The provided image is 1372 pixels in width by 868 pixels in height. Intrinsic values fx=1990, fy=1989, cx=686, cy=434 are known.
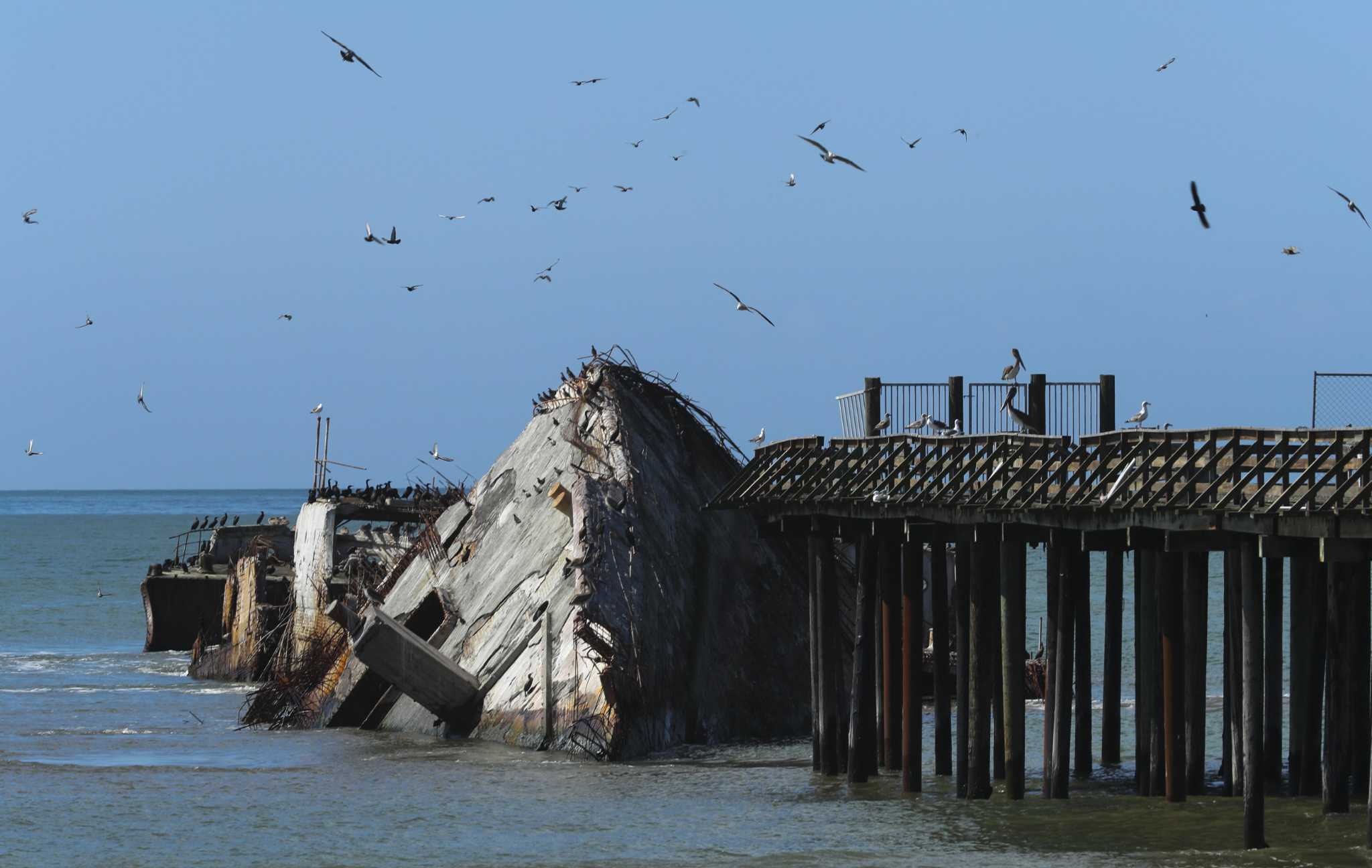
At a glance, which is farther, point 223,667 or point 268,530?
point 268,530

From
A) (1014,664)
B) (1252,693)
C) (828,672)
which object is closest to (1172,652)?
(1014,664)

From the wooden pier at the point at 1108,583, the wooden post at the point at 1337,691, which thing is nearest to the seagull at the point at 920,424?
the wooden pier at the point at 1108,583

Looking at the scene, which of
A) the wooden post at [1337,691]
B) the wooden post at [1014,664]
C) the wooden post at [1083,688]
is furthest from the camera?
the wooden post at [1083,688]

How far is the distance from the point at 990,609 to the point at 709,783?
6332mm

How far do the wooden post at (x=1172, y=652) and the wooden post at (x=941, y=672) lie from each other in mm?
4570

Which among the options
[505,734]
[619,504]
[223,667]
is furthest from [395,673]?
[223,667]

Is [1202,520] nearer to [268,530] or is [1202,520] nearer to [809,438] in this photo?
[809,438]

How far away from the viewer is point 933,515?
92.3 feet

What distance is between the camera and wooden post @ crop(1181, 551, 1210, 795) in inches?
1008

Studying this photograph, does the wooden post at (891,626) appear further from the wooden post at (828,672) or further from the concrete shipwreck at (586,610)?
the concrete shipwreck at (586,610)

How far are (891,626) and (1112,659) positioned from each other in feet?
16.5

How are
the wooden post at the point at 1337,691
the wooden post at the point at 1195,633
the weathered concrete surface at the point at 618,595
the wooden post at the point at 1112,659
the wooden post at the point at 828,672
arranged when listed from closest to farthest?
the wooden post at the point at 1337,691, the wooden post at the point at 1195,633, the wooden post at the point at 828,672, the wooden post at the point at 1112,659, the weathered concrete surface at the point at 618,595

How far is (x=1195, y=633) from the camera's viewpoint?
2577cm

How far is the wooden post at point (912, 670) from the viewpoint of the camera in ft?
94.4
